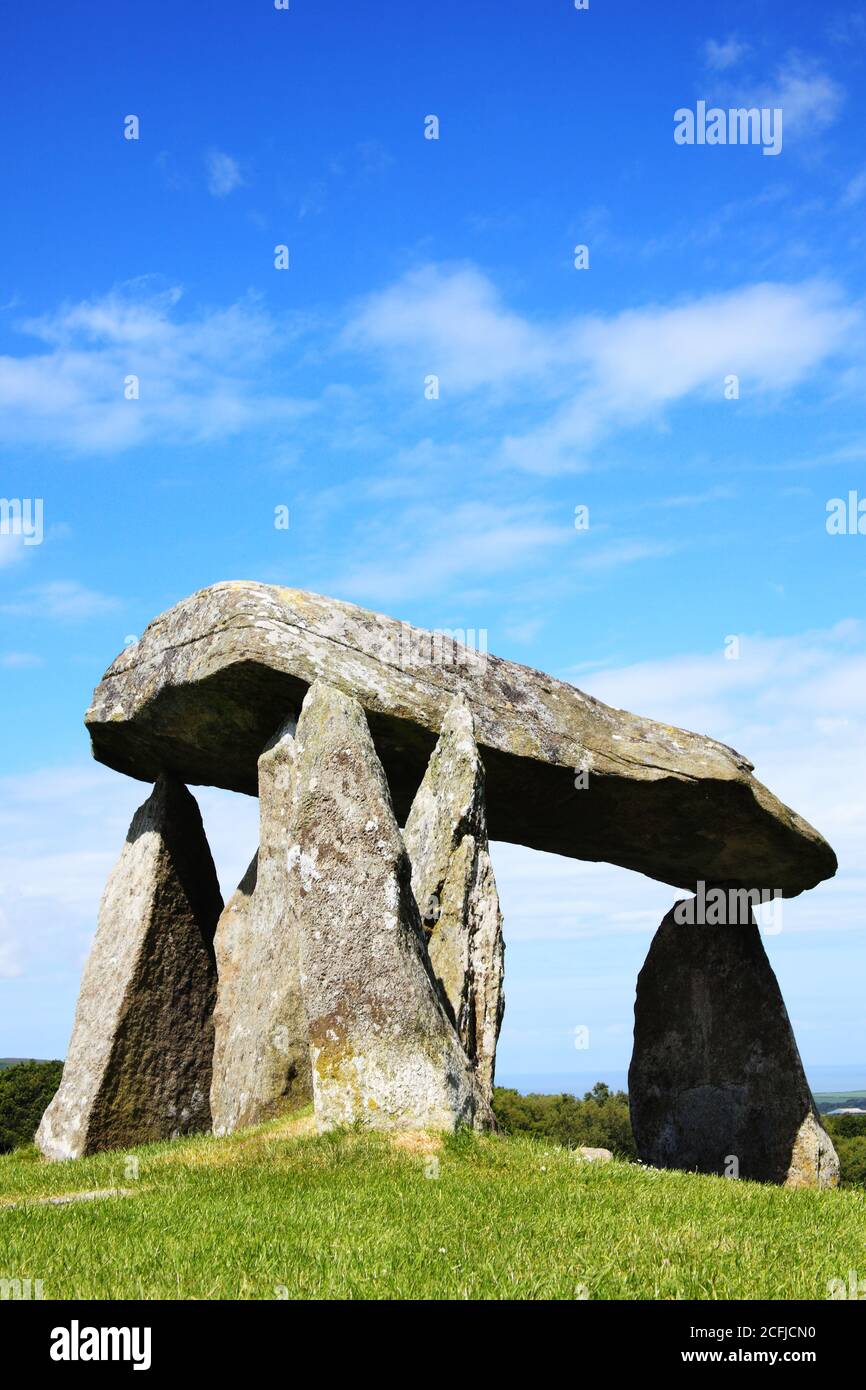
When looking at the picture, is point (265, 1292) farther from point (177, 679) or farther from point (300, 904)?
point (177, 679)

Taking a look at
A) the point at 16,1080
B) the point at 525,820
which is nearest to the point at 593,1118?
the point at 16,1080

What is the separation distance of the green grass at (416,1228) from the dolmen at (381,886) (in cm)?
97

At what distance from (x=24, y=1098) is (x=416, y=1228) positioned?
969 inches

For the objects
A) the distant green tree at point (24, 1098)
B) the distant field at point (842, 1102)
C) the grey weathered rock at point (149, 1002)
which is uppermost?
the grey weathered rock at point (149, 1002)

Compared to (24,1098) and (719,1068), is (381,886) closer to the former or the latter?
(719,1068)

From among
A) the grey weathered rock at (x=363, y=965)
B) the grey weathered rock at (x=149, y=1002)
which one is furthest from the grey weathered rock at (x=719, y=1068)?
the grey weathered rock at (x=363, y=965)

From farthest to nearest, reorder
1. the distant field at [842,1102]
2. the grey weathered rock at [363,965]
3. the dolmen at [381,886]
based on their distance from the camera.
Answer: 1. the distant field at [842,1102]
2. the dolmen at [381,886]
3. the grey weathered rock at [363,965]

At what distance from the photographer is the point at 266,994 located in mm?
14984

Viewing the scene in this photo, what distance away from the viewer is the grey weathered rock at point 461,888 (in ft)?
43.9

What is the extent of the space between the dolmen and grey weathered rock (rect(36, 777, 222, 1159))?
0.11 ft
